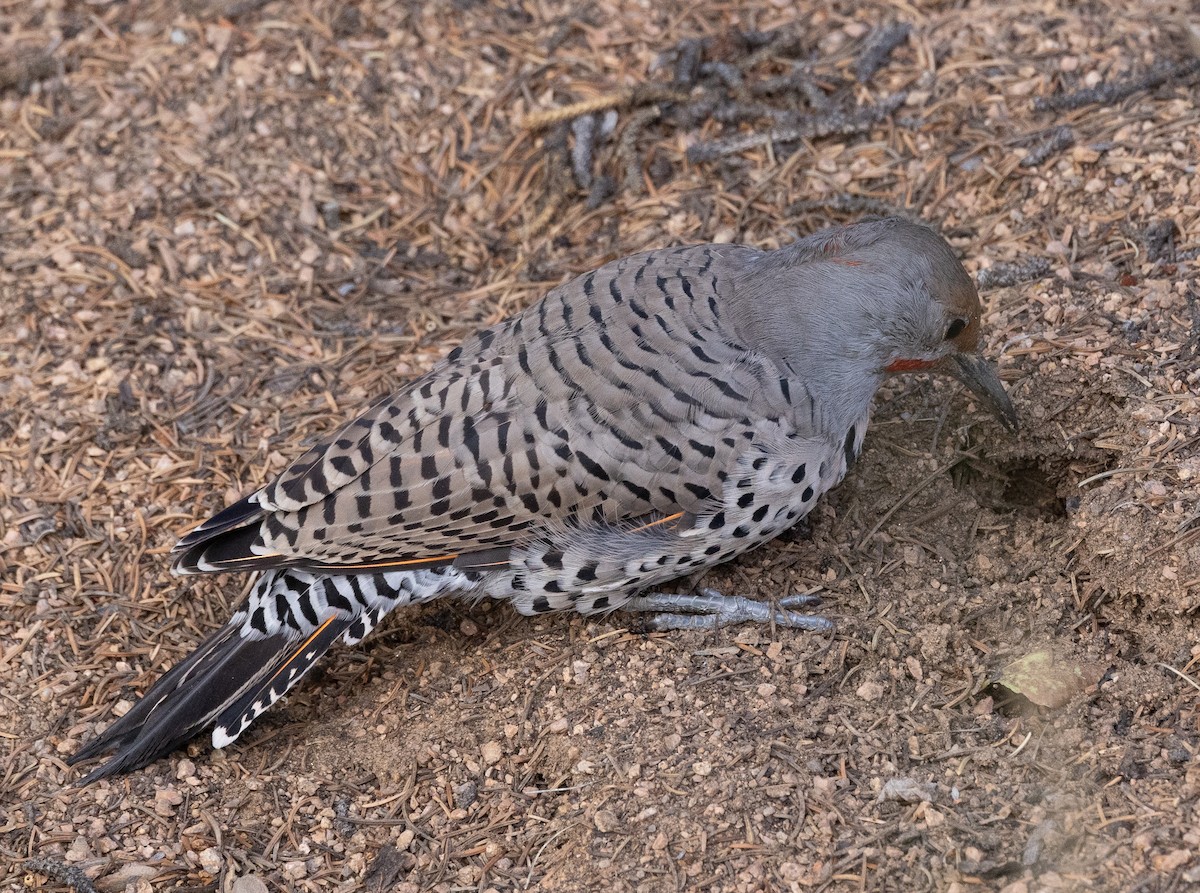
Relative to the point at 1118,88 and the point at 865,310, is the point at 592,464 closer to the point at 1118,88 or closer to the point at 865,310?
the point at 865,310

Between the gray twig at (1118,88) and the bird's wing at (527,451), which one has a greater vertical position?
the gray twig at (1118,88)

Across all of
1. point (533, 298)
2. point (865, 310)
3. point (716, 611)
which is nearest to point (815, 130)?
point (533, 298)

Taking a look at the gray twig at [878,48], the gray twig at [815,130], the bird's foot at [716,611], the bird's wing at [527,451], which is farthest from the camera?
the gray twig at [878,48]

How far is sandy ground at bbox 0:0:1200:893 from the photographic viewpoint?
3.68 meters

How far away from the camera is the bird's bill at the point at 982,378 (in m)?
4.25

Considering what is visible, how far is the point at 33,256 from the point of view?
5457mm

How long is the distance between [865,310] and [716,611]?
1.19m

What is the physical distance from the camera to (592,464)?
4016 mm

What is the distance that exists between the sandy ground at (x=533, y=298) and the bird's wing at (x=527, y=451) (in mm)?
520

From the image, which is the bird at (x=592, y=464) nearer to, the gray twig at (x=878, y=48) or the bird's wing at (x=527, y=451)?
the bird's wing at (x=527, y=451)

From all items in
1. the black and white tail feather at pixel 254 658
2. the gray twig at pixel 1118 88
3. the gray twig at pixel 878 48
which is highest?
the gray twig at pixel 878 48

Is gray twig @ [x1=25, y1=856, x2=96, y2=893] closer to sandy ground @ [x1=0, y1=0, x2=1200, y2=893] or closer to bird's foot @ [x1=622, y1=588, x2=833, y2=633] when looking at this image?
sandy ground @ [x1=0, y1=0, x2=1200, y2=893]

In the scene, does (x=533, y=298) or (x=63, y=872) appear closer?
(x=63, y=872)

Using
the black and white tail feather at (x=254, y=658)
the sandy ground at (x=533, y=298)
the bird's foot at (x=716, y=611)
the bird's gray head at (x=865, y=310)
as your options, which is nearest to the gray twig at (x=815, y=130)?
the sandy ground at (x=533, y=298)
